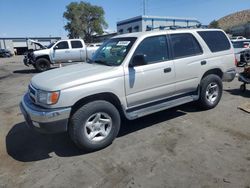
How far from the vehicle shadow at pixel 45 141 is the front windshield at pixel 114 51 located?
142cm

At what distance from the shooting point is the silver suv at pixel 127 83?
148 inches

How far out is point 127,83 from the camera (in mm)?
4285

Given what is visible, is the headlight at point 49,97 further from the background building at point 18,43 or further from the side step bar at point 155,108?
the background building at point 18,43

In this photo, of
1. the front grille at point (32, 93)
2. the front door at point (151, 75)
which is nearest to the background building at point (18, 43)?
the front grille at point (32, 93)

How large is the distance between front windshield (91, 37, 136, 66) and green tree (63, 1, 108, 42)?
221 feet

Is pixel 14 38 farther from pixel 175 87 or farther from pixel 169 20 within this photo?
pixel 175 87

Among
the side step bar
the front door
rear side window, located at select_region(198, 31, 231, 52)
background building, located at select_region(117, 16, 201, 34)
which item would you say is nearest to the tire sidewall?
the side step bar

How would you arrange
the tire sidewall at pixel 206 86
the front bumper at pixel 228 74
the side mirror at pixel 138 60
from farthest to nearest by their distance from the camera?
the front bumper at pixel 228 74
the tire sidewall at pixel 206 86
the side mirror at pixel 138 60

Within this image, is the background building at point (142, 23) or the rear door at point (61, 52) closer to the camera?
the rear door at point (61, 52)

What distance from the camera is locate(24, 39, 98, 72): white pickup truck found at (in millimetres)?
14945

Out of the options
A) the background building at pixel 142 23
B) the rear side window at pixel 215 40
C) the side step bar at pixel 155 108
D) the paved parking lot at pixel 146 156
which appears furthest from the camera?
the background building at pixel 142 23

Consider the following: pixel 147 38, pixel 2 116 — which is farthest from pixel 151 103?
pixel 2 116

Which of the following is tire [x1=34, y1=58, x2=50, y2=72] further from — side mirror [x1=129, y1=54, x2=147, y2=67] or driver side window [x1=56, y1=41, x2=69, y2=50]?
side mirror [x1=129, y1=54, x2=147, y2=67]

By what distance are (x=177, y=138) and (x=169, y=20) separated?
121 feet
